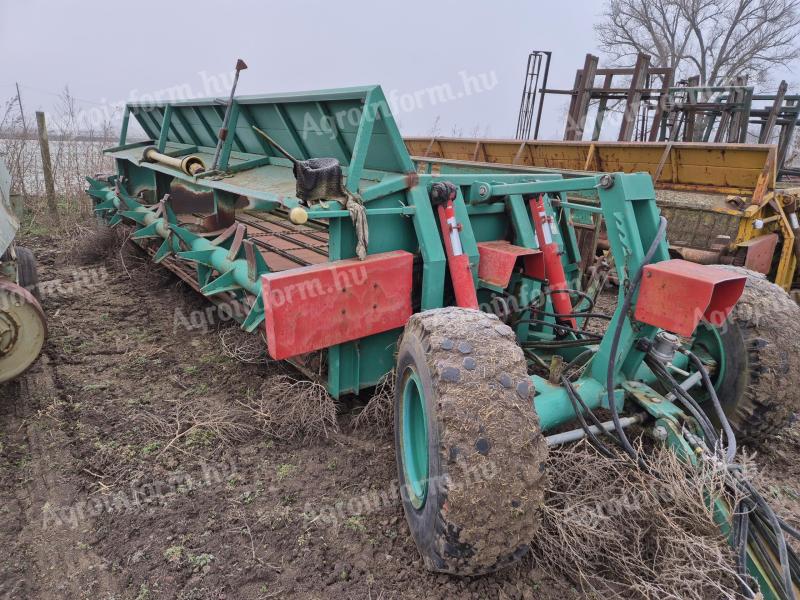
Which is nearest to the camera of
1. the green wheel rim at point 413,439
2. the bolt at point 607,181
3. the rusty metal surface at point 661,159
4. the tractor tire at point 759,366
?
the bolt at point 607,181

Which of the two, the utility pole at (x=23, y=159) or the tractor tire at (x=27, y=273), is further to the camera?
the utility pole at (x=23, y=159)

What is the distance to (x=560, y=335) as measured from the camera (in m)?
3.30

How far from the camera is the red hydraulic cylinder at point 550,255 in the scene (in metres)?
3.13

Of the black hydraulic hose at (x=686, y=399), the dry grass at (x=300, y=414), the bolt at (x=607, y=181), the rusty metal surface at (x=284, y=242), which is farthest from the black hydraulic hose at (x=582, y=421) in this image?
the rusty metal surface at (x=284, y=242)

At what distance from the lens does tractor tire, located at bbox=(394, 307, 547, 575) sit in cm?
173

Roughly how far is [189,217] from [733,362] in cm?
463

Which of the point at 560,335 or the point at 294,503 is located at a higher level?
the point at 560,335

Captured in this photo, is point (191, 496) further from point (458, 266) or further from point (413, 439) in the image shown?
point (458, 266)

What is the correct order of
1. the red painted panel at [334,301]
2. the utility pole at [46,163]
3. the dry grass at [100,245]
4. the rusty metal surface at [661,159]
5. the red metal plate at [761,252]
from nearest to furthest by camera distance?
the red painted panel at [334,301]
the red metal plate at [761,252]
the rusty metal surface at [661,159]
the dry grass at [100,245]
the utility pole at [46,163]

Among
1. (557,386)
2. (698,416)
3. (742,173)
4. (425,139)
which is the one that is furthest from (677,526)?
(425,139)

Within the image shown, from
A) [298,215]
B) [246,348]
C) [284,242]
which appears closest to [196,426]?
[246,348]

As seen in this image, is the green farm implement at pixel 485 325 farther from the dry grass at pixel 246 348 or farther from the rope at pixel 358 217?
the dry grass at pixel 246 348

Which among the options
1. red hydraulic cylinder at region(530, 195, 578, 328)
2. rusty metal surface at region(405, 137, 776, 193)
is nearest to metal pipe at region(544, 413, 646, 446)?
red hydraulic cylinder at region(530, 195, 578, 328)

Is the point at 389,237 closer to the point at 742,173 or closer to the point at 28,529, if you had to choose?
the point at 28,529
